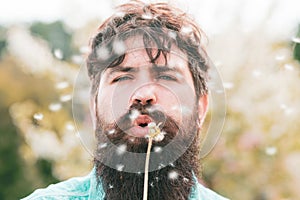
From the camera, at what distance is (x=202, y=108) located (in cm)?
398

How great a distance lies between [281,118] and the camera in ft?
36.3

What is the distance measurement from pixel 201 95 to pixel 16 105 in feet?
33.9

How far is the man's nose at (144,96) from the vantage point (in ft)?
11.4

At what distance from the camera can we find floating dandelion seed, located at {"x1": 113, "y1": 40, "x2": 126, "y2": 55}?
3723 millimetres

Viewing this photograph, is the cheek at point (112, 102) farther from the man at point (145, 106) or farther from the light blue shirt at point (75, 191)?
the light blue shirt at point (75, 191)

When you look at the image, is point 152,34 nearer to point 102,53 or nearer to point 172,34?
point 172,34

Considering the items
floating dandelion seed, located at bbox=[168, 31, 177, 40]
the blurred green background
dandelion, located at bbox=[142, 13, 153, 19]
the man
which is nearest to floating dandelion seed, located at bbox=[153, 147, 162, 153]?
the man

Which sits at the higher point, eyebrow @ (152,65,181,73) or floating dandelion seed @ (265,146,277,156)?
floating dandelion seed @ (265,146,277,156)

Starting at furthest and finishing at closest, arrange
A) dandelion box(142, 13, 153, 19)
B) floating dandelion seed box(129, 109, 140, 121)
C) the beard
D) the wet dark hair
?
dandelion box(142, 13, 153, 19), the wet dark hair, the beard, floating dandelion seed box(129, 109, 140, 121)

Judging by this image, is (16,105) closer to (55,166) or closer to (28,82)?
(28,82)

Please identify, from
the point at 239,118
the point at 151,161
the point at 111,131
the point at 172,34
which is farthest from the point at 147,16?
the point at 239,118

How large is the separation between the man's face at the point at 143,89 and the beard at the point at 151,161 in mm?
40

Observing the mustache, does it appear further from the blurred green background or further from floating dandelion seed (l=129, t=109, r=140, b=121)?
the blurred green background

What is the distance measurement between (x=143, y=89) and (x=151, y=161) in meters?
0.35
